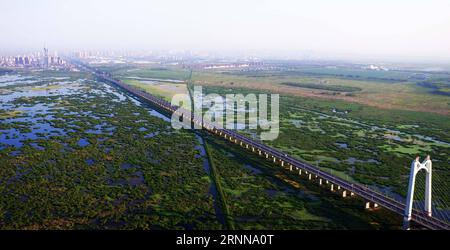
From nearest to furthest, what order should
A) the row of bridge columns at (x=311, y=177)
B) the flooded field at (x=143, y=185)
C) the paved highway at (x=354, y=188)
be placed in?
the paved highway at (x=354, y=188), the flooded field at (x=143, y=185), the row of bridge columns at (x=311, y=177)

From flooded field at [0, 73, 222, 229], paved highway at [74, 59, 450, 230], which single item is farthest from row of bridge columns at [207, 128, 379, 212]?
flooded field at [0, 73, 222, 229]

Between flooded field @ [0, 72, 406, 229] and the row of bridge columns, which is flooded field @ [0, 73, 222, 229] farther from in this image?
the row of bridge columns

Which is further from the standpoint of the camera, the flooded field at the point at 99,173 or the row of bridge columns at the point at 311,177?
the row of bridge columns at the point at 311,177

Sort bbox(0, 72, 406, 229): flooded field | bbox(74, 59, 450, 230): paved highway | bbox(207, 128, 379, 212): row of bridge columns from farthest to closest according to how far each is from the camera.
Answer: bbox(207, 128, 379, 212): row of bridge columns, bbox(0, 72, 406, 229): flooded field, bbox(74, 59, 450, 230): paved highway

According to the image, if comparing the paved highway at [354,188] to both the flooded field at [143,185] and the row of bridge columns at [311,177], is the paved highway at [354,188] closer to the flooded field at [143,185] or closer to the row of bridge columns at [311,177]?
the row of bridge columns at [311,177]

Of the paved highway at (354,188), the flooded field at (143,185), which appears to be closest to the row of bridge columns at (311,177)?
the paved highway at (354,188)

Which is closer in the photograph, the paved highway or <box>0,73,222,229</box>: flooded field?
the paved highway

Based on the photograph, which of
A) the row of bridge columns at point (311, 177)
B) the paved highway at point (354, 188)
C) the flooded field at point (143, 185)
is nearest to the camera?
the paved highway at point (354, 188)

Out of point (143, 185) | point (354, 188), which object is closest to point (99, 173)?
point (143, 185)

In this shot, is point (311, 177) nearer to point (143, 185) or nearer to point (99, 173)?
point (143, 185)

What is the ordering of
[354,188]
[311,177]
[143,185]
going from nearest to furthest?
[354,188] < [143,185] < [311,177]

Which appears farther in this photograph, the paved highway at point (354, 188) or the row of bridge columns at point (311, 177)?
the row of bridge columns at point (311, 177)

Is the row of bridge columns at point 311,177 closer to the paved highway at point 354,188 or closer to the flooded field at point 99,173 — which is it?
the paved highway at point 354,188

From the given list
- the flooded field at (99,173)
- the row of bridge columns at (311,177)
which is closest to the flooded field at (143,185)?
the flooded field at (99,173)
